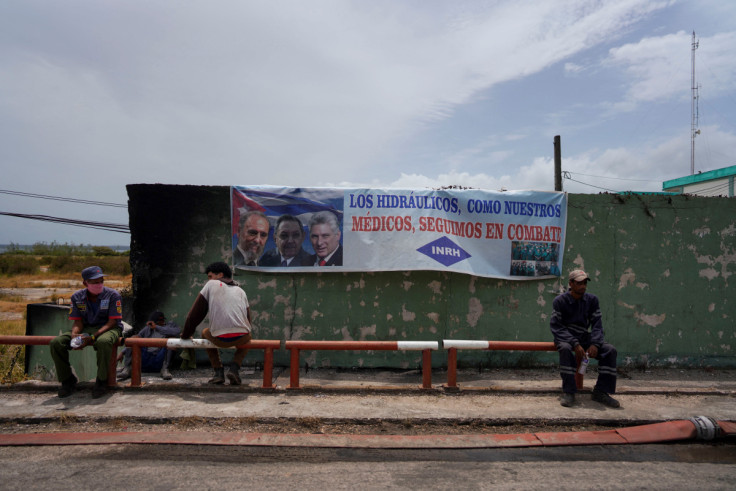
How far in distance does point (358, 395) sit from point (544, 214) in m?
3.68

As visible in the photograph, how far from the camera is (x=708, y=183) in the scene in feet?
76.8

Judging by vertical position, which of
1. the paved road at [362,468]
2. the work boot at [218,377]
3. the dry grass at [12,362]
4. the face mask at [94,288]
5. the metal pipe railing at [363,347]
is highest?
the face mask at [94,288]

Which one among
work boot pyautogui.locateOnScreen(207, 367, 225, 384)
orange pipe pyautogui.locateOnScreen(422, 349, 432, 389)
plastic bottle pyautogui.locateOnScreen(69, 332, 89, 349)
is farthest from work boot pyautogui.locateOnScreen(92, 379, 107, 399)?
orange pipe pyautogui.locateOnScreen(422, 349, 432, 389)

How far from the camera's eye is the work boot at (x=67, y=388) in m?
5.35

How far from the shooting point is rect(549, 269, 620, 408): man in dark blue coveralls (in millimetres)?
5309

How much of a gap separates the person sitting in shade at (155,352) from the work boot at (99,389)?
0.88 metres

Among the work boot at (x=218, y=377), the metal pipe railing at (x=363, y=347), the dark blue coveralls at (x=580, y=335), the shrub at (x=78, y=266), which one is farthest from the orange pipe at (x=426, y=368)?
the shrub at (x=78, y=266)

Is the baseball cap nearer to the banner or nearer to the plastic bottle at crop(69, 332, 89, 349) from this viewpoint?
the banner

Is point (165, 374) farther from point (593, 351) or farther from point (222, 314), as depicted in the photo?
point (593, 351)

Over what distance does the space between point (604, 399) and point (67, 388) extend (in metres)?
5.98

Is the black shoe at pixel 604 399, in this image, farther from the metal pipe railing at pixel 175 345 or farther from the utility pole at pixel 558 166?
the utility pole at pixel 558 166

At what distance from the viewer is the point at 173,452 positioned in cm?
407

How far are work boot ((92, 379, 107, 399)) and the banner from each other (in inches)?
84.2

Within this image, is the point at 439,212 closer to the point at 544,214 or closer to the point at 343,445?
the point at 544,214
